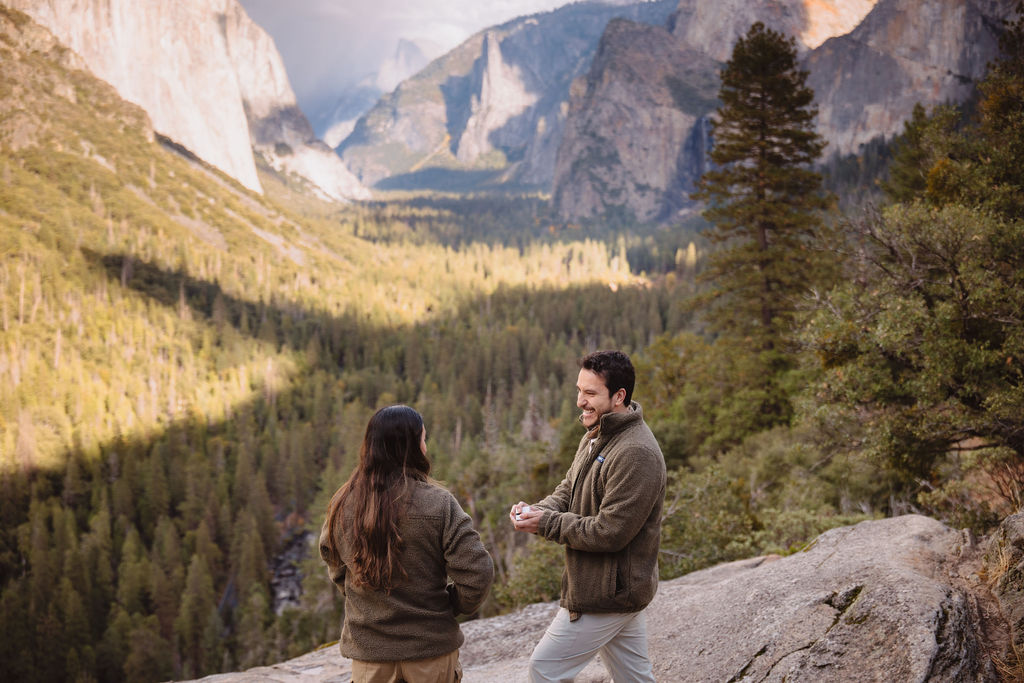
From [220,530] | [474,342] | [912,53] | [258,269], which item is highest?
[912,53]

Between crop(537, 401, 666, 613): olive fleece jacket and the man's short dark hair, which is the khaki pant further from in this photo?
the man's short dark hair

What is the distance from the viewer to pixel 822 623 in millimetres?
5184

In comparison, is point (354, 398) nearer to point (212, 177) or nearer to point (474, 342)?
point (474, 342)

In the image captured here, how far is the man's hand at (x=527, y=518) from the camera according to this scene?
3.82m

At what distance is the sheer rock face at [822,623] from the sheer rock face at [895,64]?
139m

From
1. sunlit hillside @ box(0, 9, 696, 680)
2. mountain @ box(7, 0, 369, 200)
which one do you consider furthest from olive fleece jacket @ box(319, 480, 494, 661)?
mountain @ box(7, 0, 369, 200)

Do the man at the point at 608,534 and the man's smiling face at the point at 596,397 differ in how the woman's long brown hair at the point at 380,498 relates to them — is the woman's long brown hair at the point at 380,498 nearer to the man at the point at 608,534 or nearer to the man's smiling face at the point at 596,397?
the man at the point at 608,534

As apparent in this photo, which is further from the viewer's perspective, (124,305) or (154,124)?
(154,124)

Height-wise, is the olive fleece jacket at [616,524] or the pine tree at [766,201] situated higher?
the pine tree at [766,201]

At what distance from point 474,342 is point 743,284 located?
303ft

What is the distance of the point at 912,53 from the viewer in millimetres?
141625

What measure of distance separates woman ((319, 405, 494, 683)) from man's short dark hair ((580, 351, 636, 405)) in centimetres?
120

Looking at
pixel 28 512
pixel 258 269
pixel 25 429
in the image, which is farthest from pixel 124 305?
pixel 28 512

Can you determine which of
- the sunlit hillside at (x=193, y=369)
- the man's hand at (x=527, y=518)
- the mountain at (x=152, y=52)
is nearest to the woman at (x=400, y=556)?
the man's hand at (x=527, y=518)
